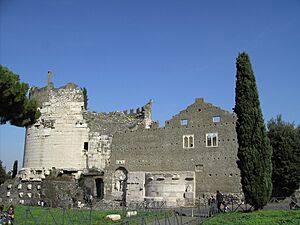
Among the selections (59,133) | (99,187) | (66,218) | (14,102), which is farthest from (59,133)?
(66,218)

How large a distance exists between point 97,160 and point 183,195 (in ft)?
31.8

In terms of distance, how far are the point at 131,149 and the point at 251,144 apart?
51.5 ft

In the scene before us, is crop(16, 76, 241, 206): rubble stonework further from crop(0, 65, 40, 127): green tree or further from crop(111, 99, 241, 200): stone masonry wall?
crop(0, 65, 40, 127): green tree

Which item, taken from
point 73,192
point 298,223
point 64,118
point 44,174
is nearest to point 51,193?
point 73,192

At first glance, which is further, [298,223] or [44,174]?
[44,174]

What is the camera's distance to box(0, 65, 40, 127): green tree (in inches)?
734

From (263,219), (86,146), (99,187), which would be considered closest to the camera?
(263,219)

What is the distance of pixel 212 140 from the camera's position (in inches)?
1108

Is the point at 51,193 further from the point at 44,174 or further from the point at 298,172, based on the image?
the point at 298,172

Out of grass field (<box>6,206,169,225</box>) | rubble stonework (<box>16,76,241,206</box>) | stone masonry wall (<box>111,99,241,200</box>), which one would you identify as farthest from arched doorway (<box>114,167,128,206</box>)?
grass field (<box>6,206,169,225</box>)

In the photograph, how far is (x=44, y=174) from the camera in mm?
31125

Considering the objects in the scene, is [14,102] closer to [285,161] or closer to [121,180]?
[121,180]

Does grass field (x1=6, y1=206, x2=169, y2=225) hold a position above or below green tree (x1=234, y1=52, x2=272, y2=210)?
below

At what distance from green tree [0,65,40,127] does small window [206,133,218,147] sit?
13.6m
